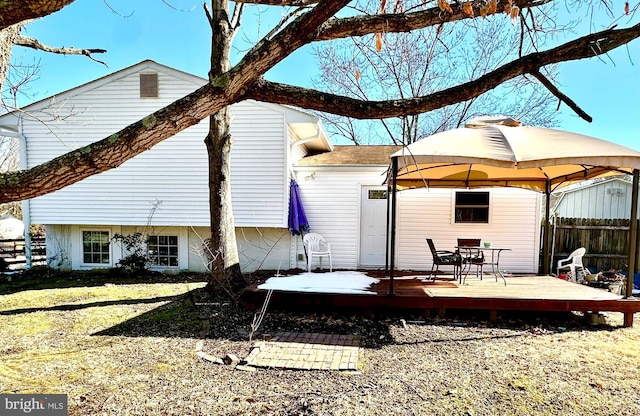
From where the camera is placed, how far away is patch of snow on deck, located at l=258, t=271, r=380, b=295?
5.59 m

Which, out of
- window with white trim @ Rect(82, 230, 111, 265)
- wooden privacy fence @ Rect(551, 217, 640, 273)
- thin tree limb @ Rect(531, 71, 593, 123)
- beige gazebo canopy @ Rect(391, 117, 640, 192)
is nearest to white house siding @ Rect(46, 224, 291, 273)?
window with white trim @ Rect(82, 230, 111, 265)

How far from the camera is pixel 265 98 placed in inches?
100

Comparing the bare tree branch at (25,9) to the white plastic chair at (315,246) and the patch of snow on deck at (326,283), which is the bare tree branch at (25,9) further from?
the white plastic chair at (315,246)

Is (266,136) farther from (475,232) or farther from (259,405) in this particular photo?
(259,405)

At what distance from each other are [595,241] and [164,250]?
1177cm

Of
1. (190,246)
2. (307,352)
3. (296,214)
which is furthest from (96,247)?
(307,352)

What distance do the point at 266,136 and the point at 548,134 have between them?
5879 millimetres

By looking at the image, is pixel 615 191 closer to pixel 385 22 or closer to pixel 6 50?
pixel 385 22

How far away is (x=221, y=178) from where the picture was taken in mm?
6332

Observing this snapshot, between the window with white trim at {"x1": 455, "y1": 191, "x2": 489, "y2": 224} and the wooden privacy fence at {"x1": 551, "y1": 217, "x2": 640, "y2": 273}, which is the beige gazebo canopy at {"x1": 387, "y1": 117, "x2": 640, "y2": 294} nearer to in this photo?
the window with white trim at {"x1": 455, "y1": 191, "x2": 489, "y2": 224}

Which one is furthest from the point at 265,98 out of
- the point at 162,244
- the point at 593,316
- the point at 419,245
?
Answer: the point at 162,244

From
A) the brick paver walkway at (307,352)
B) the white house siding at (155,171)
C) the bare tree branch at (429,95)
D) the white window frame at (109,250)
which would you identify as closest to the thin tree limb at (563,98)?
the bare tree branch at (429,95)

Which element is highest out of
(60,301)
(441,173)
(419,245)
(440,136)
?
(440,136)

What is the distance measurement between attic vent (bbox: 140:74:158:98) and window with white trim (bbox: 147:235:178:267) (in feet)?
12.3
